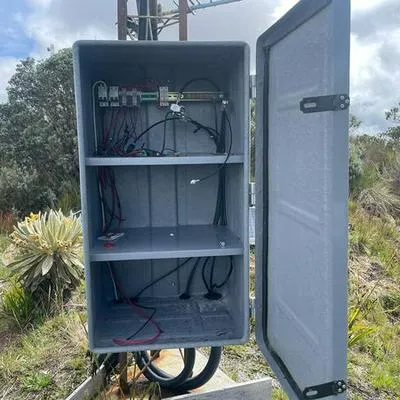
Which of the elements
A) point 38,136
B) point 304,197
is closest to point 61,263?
point 304,197

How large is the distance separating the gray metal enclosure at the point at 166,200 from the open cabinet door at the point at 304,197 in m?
0.09

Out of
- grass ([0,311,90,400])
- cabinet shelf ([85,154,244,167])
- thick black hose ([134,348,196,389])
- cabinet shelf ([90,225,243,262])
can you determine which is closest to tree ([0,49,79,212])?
grass ([0,311,90,400])

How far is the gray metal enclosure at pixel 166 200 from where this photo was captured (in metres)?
1.64

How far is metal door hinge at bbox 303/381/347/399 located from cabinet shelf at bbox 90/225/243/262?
1.92 ft

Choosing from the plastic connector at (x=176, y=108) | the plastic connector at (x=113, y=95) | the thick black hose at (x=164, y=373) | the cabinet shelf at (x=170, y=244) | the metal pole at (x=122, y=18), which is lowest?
the thick black hose at (x=164, y=373)

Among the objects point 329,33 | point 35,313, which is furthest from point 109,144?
point 35,313

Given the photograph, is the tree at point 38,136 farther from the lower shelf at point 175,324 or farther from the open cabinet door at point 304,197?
the open cabinet door at point 304,197

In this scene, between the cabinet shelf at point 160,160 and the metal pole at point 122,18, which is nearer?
the cabinet shelf at point 160,160

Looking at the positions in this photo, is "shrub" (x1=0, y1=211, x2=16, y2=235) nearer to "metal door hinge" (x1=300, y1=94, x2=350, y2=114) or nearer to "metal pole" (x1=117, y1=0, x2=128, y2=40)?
"metal pole" (x1=117, y1=0, x2=128, y2=40)

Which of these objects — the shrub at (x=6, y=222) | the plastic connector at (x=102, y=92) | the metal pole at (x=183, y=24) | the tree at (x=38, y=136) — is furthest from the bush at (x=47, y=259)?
the tree at (x=38, y=136)

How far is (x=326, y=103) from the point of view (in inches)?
43.9

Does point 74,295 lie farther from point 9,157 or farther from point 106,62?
point 9,157

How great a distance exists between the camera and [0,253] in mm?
4793

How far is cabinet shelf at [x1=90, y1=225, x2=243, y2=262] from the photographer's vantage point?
5.40ft
